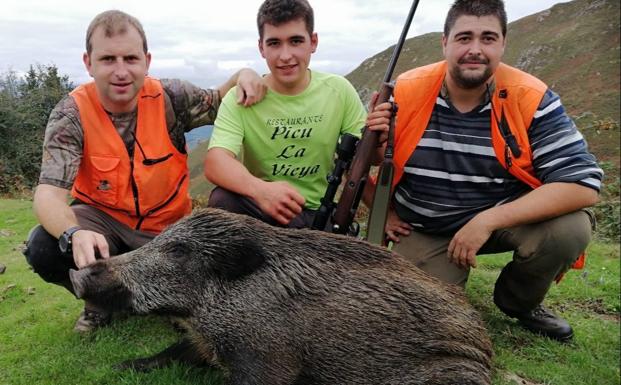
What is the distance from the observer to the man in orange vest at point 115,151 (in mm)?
4008

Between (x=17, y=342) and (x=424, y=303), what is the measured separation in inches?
129

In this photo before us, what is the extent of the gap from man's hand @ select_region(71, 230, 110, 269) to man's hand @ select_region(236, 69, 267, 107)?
1637 millimetres

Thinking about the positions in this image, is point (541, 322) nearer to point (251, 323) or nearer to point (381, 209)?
point (381, 209)

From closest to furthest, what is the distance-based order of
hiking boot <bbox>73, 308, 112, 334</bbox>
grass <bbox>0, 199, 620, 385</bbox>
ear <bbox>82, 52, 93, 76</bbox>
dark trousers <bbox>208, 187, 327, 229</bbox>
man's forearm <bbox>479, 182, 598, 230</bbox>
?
grass <bbox>0, 199, 620, 385</bbox> < man's forearm <bbox>479, 182, 598, 230</bbox> < ear <bbox>82, 52, 93, 76</bbox> < dark trousers <bbox>208, 187, 327, 229</bbox> < hiking boot <bbox>73, 308, 112, 334</bbox>


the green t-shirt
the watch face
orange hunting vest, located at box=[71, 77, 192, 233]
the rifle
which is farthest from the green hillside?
the watch face

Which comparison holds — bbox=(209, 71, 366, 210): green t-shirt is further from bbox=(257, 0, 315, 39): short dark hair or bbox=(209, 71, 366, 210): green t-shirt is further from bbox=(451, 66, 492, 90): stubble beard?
bbox=(451, 66, 492, 90): stubble beard

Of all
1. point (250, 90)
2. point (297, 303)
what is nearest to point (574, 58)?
point (250, 90)

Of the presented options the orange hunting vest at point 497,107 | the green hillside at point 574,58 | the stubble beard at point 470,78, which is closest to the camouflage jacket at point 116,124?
the orange hunting vest at point 497,107

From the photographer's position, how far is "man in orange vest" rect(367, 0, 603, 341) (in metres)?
3.99

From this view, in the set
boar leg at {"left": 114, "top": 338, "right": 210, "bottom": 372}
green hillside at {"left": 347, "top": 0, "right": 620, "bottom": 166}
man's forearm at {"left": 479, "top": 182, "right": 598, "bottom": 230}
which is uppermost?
green hillside at {"left": 347, "top": 0, "right": 620, "bottom": 166}

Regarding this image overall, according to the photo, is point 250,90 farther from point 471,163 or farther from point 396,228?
point 471,163

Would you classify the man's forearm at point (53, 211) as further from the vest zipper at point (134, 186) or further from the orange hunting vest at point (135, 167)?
the vest zipper at point (134, 186)

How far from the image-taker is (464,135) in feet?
14.1

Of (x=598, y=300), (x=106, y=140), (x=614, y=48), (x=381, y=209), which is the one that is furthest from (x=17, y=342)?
(x=614, y=48)
